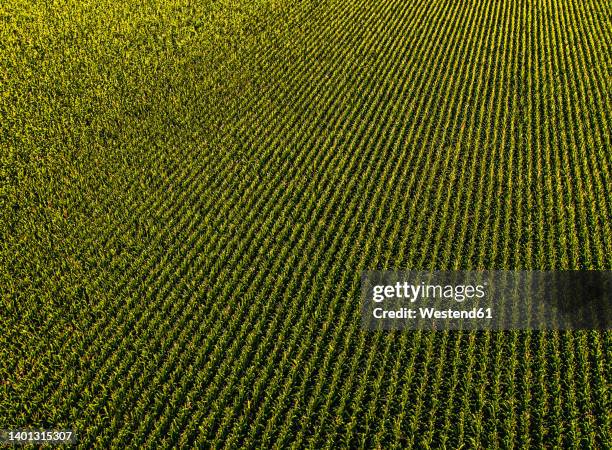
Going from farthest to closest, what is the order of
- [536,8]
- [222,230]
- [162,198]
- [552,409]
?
[536,8] → [162,198] → [222,230] → [552,409]

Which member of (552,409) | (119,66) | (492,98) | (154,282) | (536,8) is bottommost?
(552,409)

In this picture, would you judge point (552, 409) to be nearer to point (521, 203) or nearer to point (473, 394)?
point (473, 394)

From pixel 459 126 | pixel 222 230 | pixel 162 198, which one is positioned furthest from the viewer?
pixel 459 126

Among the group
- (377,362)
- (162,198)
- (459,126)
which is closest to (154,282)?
(162,198)

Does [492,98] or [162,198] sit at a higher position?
[492,98]

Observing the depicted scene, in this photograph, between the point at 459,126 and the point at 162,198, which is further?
the point at 459,126

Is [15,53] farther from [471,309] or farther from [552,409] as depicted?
[552,409]
